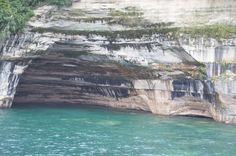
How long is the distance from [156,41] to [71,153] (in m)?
7.11

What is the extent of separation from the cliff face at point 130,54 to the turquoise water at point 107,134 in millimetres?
913

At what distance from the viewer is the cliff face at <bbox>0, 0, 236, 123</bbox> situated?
21.3m

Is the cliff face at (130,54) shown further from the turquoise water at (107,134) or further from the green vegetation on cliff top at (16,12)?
the turquoise water at (107,134)

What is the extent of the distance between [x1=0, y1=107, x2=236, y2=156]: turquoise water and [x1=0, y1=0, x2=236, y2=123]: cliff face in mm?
913

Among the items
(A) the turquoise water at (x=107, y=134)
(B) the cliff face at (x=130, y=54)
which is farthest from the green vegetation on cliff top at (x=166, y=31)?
(A) the turquoise water at (x=107, y=134)

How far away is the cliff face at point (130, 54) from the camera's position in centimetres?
2125

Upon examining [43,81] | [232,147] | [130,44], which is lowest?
[232,147]

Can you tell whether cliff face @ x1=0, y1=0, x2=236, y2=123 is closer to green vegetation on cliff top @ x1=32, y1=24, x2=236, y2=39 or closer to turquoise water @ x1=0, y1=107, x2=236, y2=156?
green vegetation on cliff top @ x1=32, y1=24, x2=236, y2=39

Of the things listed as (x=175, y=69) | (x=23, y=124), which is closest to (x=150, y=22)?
(x=175, y=69)

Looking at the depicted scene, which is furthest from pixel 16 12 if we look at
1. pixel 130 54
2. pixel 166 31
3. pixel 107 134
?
pixel 107 134

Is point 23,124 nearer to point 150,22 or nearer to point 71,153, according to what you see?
point 71,153

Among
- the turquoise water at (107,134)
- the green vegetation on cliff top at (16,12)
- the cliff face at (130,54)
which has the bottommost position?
the turquoise water at (107,134)

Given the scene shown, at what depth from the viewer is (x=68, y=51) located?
2311 cm

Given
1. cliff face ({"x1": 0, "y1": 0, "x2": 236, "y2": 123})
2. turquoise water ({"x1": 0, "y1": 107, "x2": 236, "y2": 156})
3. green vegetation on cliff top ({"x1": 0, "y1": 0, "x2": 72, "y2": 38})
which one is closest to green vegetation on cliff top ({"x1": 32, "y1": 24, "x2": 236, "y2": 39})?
cliff face ({"x1": 0, "y1": 0, "x2": 236, "y2": 123})
